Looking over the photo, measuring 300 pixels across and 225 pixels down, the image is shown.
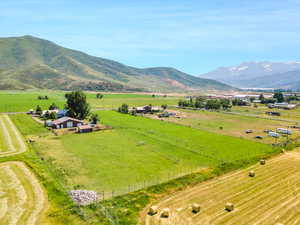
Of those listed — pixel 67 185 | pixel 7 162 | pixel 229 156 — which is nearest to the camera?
pixel 67 185

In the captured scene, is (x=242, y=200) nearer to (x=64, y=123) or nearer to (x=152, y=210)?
(x=152, y=210)

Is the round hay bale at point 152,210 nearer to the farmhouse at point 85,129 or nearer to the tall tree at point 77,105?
the farmhouse at point 85,129

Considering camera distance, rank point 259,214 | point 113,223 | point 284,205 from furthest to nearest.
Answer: point 284,205 < point 259,214 < point 113,223

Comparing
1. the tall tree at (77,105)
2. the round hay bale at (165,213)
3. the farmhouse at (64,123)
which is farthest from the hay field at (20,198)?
the tall tree at (77,105)

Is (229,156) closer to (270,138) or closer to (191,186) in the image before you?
(191,186)

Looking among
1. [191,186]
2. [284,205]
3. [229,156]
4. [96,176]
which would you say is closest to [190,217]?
[191,186]

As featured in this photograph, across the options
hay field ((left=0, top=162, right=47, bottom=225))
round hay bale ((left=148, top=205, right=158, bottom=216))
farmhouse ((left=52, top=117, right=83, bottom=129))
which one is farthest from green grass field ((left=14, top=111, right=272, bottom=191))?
farmhouse ((left=52, top=117, right=83, bottom=129))

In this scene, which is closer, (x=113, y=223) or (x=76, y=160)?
(x=113, y=223)
